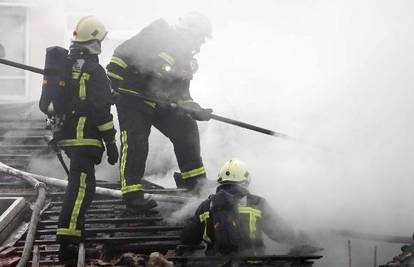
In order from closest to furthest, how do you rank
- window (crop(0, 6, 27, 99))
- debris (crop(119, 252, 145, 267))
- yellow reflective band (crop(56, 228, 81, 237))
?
debris (crop(119, 252, 145, 267)) → yellow reflective band (crop(56, 228, 81, 237)) → window (crop(0, 6, 27, 99))

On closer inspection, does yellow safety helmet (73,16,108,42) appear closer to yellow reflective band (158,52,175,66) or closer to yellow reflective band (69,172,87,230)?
yellow reflective band (158,52,175,66)

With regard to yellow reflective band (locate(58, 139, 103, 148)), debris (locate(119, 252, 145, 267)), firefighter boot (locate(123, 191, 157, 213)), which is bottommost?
debris (locate(119, 252, 145, 267))

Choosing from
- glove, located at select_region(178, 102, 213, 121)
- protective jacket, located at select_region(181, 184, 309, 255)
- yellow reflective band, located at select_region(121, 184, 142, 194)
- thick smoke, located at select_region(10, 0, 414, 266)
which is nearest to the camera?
protective jacket, located at select_region(181, 184, 309, 255)

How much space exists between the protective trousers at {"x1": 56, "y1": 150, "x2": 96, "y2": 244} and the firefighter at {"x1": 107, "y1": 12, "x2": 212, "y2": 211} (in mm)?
680

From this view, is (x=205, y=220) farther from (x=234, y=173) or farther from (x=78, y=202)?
(x=78, y=202)

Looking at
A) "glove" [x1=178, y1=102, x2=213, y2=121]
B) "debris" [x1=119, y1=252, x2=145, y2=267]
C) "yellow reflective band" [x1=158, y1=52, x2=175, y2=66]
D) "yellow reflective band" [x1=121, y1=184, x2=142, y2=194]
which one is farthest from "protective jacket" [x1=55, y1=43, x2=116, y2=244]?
"glove" [x1=178, y1=102, x2=213, y2=121]

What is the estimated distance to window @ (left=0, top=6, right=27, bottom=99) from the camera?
1519 centimetres

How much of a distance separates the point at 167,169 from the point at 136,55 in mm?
2947

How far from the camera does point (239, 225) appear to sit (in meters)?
5.48

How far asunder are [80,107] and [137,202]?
1037mm

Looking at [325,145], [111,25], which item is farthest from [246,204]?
[111,25]

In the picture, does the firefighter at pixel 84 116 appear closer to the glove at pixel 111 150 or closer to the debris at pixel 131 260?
the glove at pixel 111 150

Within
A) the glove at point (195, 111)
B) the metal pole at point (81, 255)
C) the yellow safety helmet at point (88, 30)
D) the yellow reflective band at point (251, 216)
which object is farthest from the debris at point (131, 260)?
the glove at point (195, 111)

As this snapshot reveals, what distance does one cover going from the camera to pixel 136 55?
6492 mm
